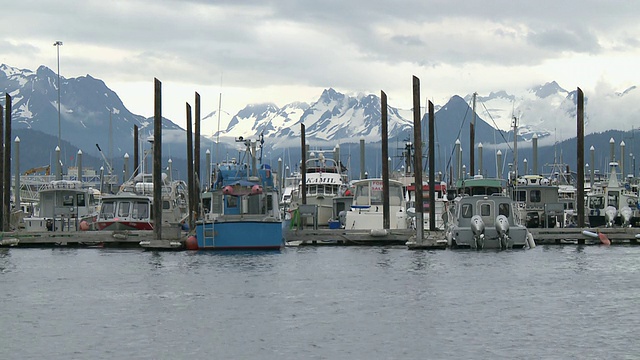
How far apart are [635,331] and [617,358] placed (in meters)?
3.89

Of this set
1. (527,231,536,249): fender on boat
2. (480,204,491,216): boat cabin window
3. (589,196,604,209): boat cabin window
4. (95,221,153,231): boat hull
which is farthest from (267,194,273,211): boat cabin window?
(589,196,604,209): boat cabin window

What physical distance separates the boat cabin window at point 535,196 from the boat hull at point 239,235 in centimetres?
2481

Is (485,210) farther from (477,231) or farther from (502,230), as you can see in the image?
(477,231)

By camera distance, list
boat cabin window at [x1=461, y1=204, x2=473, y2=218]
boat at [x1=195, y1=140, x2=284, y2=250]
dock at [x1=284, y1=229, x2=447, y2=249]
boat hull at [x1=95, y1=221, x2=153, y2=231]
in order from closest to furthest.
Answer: boat at [x1=195, y1=140, x2=284, y2=250] < boat cabin window at [x1=461, y1=204, x2=473, y2=218] < dock at [x1=284, y1=229, x2=447, y2=249] < boat hull at [x1=95, y1=221, x2=153, y2=231]

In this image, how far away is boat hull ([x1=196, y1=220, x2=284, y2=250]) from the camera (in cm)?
5662

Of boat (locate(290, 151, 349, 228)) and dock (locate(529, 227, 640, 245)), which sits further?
boat (locate(290, 151, 349, 228))

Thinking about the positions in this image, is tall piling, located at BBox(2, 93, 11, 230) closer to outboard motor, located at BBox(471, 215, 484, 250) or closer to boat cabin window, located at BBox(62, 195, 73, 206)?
boat cabin window, located at BBox(62, 195, 73, 206)

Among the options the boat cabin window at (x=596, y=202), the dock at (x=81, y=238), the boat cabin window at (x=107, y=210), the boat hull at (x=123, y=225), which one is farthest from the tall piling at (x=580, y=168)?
the boat cabin window at (x=107, y=210)

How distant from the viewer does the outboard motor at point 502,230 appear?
58.6 metres

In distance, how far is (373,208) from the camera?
70.4m

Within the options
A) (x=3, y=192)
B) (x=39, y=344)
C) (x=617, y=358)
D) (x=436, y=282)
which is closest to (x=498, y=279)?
(x=436, y=282)

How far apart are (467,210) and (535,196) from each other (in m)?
18.4

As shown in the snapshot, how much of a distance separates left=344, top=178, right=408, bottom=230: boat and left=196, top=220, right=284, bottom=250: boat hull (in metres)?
11.8

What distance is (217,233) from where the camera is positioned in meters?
57.0
